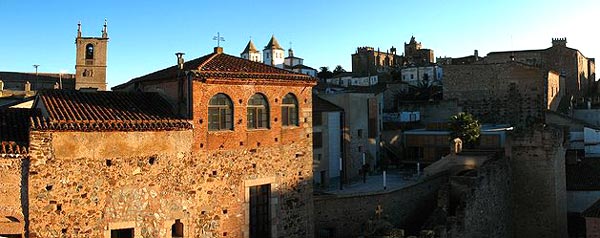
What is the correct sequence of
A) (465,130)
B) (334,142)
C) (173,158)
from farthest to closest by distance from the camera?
(465,130)
(334,142)
(173,158)

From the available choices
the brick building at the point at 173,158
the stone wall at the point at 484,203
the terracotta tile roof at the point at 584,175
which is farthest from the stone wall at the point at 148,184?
the terracotta tile roof at the point at 584,175

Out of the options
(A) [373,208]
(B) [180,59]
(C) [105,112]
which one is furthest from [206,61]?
(A) [373,208]

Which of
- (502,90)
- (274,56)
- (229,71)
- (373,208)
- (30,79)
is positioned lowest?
(373,208)

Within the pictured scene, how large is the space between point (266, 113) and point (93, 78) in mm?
31715

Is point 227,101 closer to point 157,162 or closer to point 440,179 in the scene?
point 157,162

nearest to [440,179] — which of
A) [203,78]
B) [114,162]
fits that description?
[203,78]

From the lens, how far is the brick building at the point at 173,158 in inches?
Answer: 581

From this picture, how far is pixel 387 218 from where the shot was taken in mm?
25312

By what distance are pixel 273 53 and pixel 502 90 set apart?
180 feet

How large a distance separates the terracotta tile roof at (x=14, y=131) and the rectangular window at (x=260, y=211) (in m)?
7.32

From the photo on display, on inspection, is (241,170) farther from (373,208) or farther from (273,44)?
(273,44)

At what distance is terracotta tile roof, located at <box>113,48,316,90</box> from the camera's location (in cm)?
1725

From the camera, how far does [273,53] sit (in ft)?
316

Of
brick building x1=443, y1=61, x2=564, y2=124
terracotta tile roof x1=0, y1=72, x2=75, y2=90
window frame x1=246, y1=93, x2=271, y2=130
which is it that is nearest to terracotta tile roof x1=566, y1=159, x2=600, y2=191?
brick building x1=443, y1=61, x2=564, y2=124
